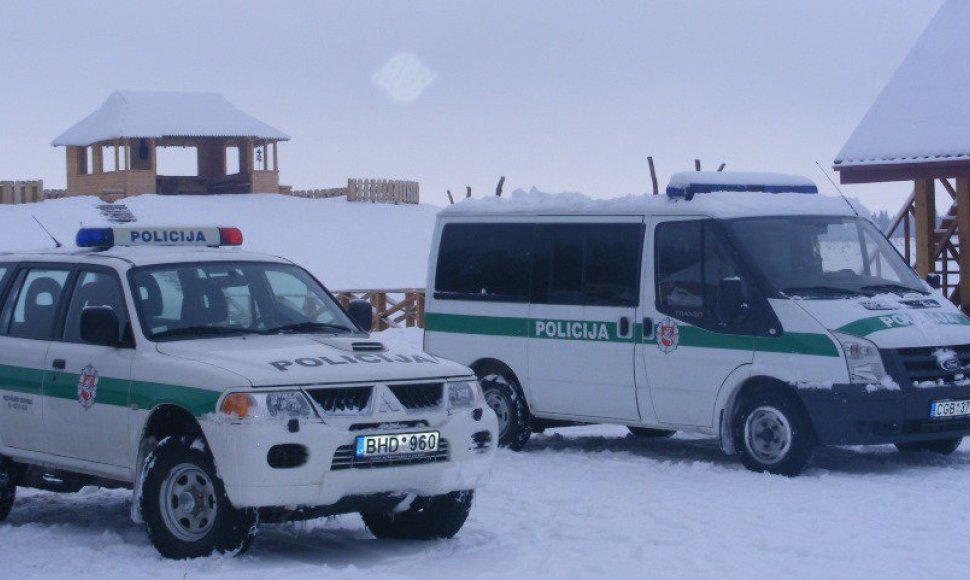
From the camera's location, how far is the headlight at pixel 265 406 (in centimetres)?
812

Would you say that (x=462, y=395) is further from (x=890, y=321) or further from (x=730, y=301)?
(x=890, y=321)

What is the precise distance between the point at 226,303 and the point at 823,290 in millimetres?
4988

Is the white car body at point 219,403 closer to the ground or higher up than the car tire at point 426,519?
higher up

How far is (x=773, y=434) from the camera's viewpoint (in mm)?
11859

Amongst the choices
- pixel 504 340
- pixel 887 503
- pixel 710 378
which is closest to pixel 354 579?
pixel 887 503

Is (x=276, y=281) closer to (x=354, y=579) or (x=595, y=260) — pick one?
(x=354, y=579)

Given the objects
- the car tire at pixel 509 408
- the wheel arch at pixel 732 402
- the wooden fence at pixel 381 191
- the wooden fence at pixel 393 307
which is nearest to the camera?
the wheel arch at pixel 732 402

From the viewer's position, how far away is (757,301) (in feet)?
39.4

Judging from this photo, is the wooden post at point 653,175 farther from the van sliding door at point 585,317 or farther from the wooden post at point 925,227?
the wooden post at point 925,227

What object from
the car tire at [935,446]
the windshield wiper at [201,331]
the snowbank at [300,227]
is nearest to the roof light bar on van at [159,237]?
the windshield wiper at [201,331]

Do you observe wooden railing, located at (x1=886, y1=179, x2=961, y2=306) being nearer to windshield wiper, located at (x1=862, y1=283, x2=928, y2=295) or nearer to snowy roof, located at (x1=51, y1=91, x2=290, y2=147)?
windshield wiper, located at (x1=862, y1=283, x2=928, y2=295)

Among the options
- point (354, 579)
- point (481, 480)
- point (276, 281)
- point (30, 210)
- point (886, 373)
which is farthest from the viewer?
point (30, 210)

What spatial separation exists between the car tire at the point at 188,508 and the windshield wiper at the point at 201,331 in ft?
2.66

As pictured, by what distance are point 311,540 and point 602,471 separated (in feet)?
11.6
